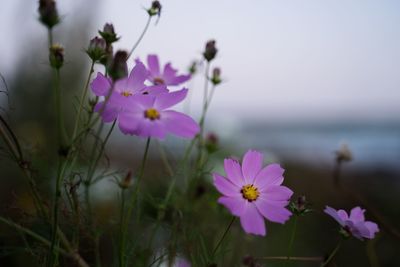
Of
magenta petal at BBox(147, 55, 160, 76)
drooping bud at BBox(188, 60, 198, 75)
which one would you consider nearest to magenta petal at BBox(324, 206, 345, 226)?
magenta petal at BBox(147, 55, 160, 76)

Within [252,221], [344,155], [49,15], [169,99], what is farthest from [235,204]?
[344,155]

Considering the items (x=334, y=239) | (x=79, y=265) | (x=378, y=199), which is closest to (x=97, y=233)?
(x=79, y=265)

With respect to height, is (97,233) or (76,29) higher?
(76,29)

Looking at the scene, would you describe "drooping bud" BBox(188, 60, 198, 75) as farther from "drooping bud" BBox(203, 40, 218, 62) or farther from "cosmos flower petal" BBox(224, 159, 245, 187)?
"cosmos flower petal" BBox(224, 159, 245, 187)

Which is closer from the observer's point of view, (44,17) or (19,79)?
(44,17)

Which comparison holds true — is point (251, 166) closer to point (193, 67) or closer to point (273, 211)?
point (273, 211)

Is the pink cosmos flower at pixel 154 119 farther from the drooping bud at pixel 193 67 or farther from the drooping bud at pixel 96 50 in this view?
the drooping bud at pixel 193 67

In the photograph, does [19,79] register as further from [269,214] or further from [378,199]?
[269,214]
